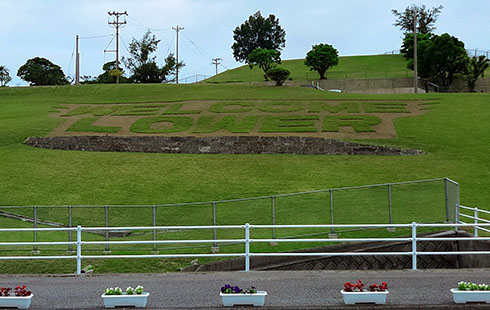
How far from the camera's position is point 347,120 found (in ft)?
156

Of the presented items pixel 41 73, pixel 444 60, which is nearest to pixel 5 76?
pixel 41 73

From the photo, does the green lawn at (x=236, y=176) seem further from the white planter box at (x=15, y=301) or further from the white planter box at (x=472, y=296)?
the white planter box at (x=472, y=296)

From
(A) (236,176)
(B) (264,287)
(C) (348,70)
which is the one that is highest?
(C) (348,70)

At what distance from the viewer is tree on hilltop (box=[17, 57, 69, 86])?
11844 cm

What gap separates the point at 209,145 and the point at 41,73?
292 ft

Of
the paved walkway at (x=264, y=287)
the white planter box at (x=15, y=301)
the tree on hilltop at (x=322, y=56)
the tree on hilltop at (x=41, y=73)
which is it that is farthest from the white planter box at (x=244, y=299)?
the tree on hilltop at (x=41, y=73)

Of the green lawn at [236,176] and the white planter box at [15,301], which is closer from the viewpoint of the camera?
the white planter box at [15,301]

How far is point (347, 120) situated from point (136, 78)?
6731cm

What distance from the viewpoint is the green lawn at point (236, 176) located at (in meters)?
21.4

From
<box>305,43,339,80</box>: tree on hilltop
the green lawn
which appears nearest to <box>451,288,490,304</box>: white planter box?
the green lawn

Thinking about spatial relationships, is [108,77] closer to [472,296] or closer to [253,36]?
[253,36]

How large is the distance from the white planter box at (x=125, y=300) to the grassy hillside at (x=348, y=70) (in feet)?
282

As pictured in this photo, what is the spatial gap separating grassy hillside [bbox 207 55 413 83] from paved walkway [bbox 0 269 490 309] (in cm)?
8254

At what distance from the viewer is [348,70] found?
111m
